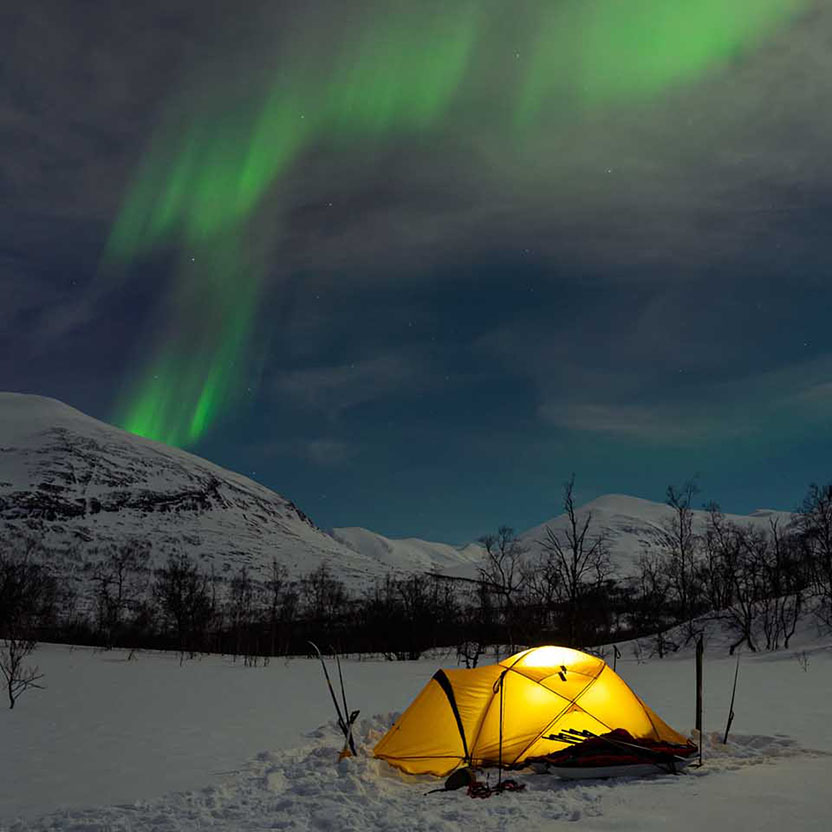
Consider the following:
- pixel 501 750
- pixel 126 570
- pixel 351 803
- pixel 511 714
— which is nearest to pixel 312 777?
pixel 351 803

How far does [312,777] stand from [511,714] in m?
3.54

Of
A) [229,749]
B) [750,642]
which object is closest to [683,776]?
[229,749]

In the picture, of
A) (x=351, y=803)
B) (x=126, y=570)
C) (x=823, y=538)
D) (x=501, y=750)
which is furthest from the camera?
(x=126, y=570)

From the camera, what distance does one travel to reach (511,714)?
12.2 m

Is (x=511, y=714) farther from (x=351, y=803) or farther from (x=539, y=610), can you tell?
(x=539, y=610)

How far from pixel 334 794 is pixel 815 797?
6277 millimetres

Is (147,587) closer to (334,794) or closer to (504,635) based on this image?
(504,635)

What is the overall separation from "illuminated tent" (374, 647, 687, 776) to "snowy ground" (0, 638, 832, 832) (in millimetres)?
781

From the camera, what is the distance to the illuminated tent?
11852 mm

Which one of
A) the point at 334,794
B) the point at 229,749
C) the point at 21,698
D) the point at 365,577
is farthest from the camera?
the point at 365,577

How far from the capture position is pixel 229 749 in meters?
15.1

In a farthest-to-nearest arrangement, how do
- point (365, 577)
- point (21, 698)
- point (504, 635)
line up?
point (365, 577) → point (504, 635) → point (21, 698)

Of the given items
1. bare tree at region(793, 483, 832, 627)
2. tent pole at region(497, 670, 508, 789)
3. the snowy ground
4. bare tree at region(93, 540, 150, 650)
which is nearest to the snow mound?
the snowy ground

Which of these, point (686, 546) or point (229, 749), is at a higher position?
point (686, 546)
